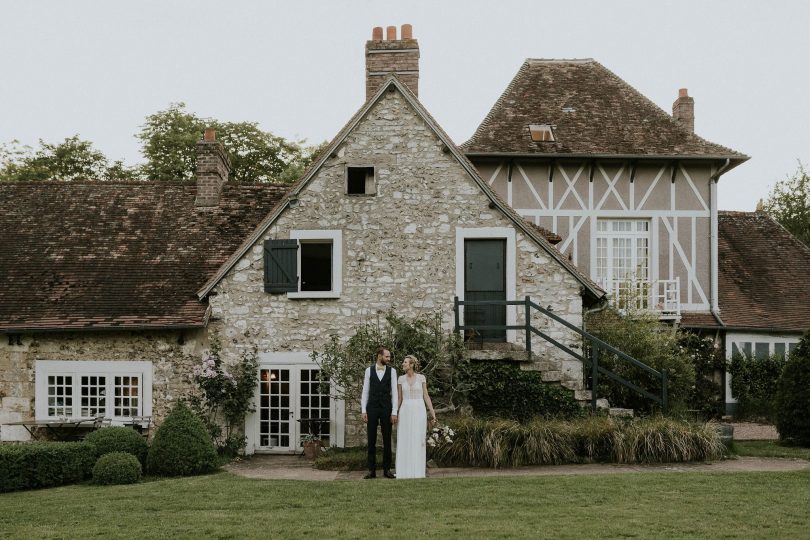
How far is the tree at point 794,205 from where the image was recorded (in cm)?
3266

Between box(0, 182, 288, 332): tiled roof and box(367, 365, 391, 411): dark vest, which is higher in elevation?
box(0, 182, 288, 332): tiled roof

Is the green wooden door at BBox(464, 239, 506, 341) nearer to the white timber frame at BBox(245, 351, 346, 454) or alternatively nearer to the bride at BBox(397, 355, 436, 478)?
the white timber frame at BBox(245, 351, 346, 454)

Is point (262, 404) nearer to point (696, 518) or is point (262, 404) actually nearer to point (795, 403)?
point (696, 518)

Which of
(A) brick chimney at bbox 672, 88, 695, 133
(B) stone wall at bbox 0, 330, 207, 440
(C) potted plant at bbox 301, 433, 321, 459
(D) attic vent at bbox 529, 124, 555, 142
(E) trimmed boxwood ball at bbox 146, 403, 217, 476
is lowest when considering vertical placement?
(C) potted plant at bbox 301, 433, 321, 459

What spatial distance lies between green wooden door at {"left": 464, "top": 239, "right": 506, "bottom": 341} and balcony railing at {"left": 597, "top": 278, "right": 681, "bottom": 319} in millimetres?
4479

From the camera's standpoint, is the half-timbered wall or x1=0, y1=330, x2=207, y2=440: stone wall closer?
x1=0, y1=330, x2=207, y2=440: stone wall

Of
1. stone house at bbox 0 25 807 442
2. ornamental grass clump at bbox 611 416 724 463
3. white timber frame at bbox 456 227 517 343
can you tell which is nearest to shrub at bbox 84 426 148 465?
stone house at bbox 0 25 807 442

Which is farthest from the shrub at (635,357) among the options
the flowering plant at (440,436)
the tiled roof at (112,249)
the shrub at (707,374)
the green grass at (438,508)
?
the tiled roof at (112,249)

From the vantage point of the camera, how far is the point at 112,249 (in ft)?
50.8

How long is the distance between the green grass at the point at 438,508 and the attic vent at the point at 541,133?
11.4 meters

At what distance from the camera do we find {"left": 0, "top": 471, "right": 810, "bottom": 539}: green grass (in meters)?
7.40

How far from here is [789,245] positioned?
862 inches

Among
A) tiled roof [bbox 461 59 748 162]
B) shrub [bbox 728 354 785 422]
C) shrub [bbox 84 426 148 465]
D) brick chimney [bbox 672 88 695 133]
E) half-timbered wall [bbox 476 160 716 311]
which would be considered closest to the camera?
shrub [bbox 84 426 148 465]

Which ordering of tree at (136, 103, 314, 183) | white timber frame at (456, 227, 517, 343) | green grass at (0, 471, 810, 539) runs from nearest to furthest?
green grass at (0, 471, 810, 539) < white timber frame at (456, 227, 517, 343) < tree at (136, 103, 314, 183)
